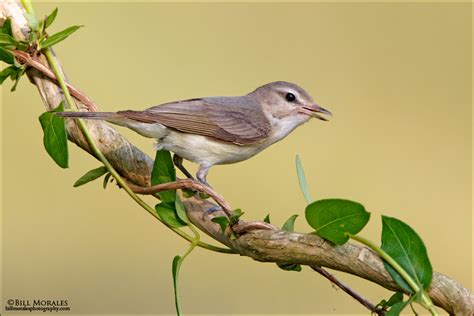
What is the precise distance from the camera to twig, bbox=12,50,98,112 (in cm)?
186

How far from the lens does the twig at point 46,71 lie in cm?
186

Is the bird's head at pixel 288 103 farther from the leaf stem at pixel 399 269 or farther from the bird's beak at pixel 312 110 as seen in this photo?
the leaf stem at pixel 399 269

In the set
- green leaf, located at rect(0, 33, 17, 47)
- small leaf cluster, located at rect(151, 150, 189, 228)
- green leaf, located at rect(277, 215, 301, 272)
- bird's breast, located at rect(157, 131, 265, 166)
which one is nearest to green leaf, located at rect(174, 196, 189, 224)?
small leaf cluster, located at rect(151, 150, 189, 228)

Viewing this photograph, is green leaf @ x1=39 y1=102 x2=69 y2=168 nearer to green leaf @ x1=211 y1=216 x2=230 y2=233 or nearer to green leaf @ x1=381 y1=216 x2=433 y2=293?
green leaf @ x1=211 y1=216 x2=230 y2=233

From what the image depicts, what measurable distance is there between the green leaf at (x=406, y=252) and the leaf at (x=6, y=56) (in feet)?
3.48

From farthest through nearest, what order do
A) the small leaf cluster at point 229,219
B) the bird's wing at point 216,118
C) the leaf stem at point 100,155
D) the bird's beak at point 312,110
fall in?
Answer: the bird's beak at point 312,110
the bird's wing at point 216,118
the leaf stem at point 100,155
the small leaf cluster at point 229,219

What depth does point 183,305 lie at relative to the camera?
3305 mm

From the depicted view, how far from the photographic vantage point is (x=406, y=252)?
1316 millimetres

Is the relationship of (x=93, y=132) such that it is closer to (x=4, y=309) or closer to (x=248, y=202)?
(x=4, y=309)

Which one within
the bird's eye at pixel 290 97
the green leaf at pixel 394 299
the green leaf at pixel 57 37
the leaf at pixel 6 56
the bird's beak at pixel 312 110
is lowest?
the green leaf at pixel 394 299

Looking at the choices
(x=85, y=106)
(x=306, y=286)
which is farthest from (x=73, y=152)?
(x=85, y=106)

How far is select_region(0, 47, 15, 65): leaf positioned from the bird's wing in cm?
45

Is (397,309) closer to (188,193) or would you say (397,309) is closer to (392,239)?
(392,239)

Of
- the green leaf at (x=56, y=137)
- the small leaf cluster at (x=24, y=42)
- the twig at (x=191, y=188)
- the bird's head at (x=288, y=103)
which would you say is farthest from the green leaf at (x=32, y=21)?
the bird's head at (x=288, y=103)
